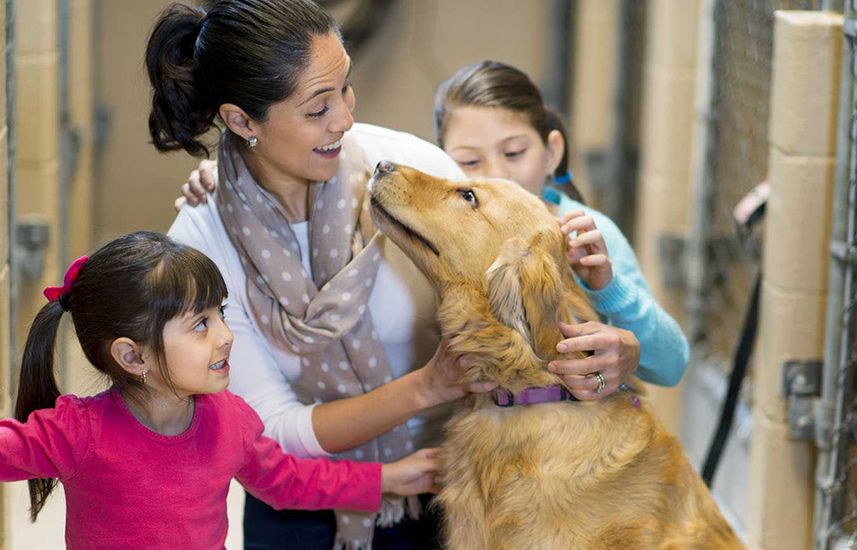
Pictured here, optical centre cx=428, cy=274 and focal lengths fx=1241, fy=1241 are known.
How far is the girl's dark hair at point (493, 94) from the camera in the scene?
2.28 metres

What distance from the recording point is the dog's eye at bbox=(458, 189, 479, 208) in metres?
1.88

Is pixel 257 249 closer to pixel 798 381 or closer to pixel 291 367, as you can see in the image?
pixel 291 367

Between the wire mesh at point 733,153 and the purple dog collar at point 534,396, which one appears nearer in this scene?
the purple dog collar at point 534,396

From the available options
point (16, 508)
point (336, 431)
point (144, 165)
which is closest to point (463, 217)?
point (336, 431)

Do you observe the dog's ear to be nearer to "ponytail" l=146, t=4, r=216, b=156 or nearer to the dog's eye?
the dog's eye

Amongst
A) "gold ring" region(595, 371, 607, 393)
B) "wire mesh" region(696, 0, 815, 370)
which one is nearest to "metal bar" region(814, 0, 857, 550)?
"gold ring" region(595, 371, 607, 393)

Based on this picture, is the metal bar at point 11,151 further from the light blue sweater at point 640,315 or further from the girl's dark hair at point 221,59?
the light blue sweater at point 640,315

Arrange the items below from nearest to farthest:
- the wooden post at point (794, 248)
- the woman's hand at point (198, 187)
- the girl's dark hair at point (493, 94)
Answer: the woman's hand at point (198, 187), the girl's dark hair at point (493, 94), the wooden post at point (794, 248)

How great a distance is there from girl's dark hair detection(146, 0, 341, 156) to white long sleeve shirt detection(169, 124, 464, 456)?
160mm

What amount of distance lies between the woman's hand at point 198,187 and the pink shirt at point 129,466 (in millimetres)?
431

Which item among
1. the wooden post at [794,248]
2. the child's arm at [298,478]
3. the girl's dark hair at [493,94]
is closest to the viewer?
the child's arm at [298,478]

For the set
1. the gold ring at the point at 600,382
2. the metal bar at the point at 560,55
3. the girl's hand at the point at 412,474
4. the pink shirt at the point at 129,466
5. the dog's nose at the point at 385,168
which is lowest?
the girl's hand at the point at 412,474

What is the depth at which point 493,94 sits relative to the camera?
228 cm

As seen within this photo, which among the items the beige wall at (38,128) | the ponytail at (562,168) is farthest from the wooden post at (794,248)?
the beige wall at (38,128)
